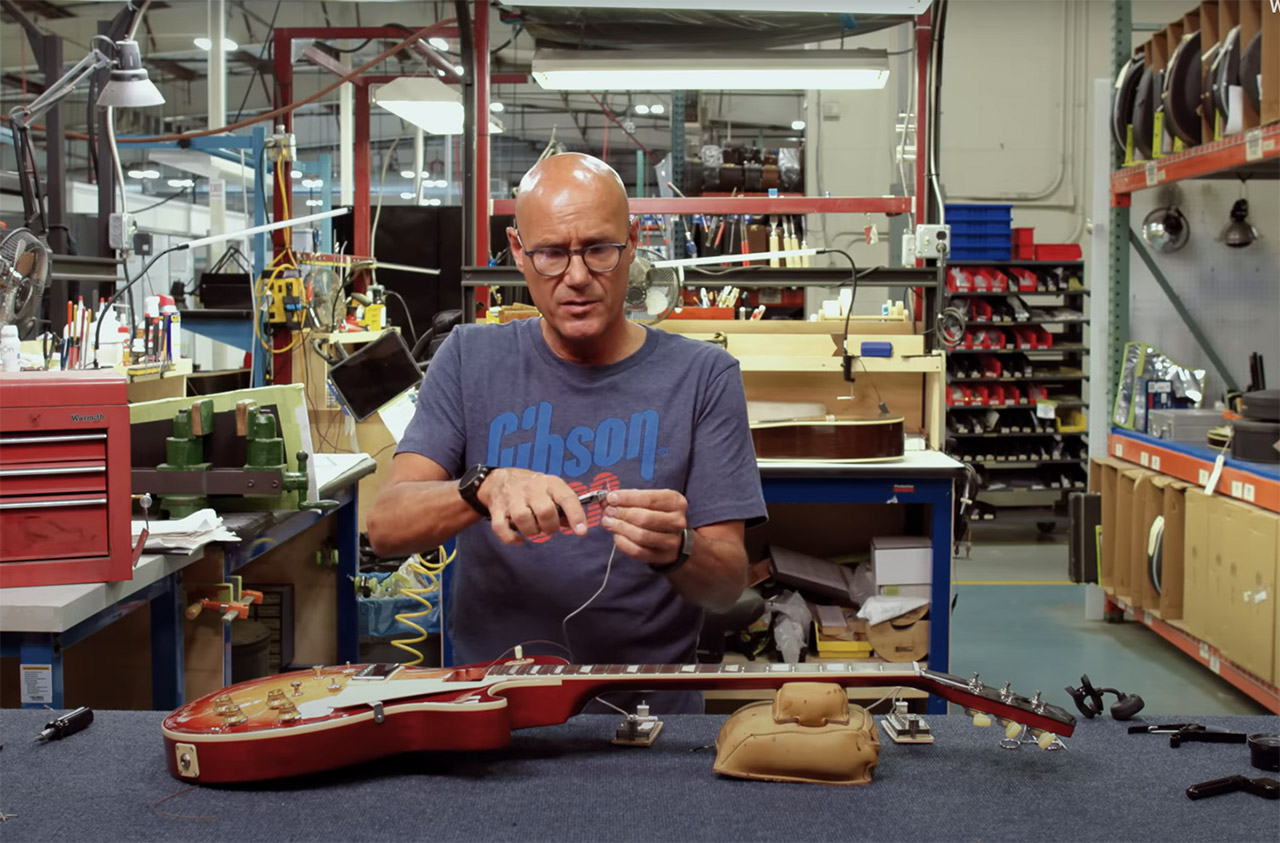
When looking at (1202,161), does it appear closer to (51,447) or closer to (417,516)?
(417,516)

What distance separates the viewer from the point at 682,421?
164 cm

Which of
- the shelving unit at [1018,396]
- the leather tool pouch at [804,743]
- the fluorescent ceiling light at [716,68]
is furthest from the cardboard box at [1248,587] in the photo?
the shelving unit at [1018,396]

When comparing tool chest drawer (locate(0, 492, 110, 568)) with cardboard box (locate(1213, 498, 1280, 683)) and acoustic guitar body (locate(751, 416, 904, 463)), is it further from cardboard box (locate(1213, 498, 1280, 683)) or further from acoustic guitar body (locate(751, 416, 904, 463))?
cardboard box (locate(1213, 498, 1280, 683))

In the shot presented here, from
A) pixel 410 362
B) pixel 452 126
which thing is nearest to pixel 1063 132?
pixel 452 126

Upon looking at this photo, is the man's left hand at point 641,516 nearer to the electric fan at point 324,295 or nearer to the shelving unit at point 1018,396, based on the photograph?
the electric fan at point 324,295

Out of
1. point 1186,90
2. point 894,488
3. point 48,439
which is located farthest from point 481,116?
point 1186,90

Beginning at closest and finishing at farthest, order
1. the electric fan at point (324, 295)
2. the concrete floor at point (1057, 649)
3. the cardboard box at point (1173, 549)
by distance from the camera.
Result: the concrete floor at point (1057, 649)
the cardboard box at point (1173, 549)
the electric fan at point (324, 295)

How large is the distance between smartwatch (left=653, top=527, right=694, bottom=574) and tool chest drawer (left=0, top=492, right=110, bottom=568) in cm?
96

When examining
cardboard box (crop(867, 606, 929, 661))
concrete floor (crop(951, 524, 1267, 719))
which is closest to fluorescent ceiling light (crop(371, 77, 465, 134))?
cardboard box (crop(867, 606, 929, 661))

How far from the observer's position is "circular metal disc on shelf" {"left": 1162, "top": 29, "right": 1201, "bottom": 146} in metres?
3.99

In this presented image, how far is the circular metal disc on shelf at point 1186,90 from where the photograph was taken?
13.1ft

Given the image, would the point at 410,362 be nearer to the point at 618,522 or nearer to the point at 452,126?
the point at 618,522

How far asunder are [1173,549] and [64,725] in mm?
3779

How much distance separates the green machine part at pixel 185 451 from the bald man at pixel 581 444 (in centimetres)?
93
